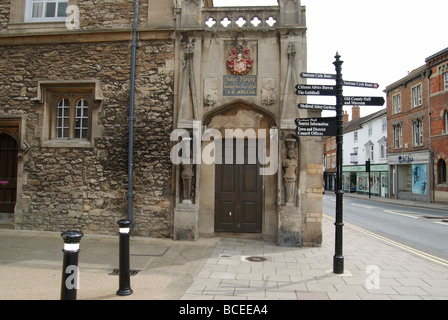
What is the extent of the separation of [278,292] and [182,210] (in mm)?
4195

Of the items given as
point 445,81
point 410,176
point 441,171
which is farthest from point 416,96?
point 410,176

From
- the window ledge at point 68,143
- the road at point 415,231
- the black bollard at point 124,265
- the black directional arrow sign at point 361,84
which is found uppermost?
the black directional arrow sign at point 361,84

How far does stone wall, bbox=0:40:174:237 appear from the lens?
9.13 meters

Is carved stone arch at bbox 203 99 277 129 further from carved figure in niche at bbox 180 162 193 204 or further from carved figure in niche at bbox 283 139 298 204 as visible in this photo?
carved figure in niche at bbox 180 162 193 204

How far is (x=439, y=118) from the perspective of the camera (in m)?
25.2

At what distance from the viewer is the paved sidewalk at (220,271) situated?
4980 mm

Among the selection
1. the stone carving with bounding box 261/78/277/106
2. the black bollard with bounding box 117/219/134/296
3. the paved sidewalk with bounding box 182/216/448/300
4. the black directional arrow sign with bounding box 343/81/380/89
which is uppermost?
the stone carving with bounding box 261/78/277/106

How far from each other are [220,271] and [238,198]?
3.18 metres

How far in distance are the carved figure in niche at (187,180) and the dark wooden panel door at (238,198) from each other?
0.83 metres

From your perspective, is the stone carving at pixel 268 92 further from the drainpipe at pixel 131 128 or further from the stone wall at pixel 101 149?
the drainpipe at pixel 131 128

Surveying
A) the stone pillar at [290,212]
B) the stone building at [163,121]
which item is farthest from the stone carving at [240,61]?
the stone pillar at [290,212]

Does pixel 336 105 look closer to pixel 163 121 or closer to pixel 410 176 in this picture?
pixel 163 121

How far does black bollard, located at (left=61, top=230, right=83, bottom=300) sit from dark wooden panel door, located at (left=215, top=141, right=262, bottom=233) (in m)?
5.44

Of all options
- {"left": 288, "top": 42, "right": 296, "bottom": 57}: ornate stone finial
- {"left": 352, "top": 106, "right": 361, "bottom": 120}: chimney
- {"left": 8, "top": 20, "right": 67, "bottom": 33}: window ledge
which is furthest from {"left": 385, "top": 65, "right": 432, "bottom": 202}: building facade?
{"left": 8, "top": 20, "right": 67, "bottom": 33}: window ledge
